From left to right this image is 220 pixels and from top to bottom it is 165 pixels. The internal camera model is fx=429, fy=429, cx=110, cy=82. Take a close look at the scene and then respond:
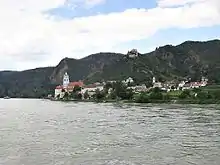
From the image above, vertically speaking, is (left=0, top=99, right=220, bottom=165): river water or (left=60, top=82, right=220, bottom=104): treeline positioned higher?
(left=60, top=82, right=220, bottom=104): treeline

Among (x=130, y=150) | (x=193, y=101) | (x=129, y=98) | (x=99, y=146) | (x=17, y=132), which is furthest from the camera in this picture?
(x=129, y=98)

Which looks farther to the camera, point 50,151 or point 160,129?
point 160,129

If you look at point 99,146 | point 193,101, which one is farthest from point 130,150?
point 193,101

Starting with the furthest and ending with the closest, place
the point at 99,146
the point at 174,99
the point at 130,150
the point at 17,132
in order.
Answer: the point at 174,99, the point at 17,132, the point at 99,146, the point at 130,150

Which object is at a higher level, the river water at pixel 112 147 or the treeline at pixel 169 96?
the treeline at pixel 169 96

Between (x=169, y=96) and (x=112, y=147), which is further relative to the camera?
(x=169, y=96)

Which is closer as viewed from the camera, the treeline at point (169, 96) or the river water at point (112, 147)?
the river water at point (112, 147)

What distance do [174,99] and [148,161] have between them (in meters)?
83.5

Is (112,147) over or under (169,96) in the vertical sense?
under

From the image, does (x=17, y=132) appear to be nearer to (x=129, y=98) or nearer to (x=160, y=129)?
(x=160, y=129)

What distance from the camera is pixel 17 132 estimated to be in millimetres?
32250

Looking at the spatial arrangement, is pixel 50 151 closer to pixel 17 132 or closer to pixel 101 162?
pixel 101 162

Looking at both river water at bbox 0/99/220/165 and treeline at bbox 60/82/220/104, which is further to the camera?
treeline at bbox 60/82/220/104

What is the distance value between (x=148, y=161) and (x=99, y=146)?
16.9 feet
